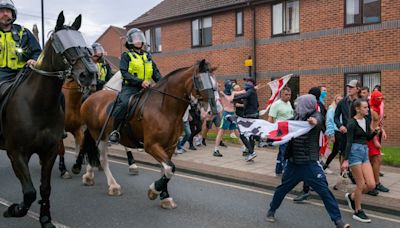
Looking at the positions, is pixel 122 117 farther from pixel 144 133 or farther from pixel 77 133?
pixel 77 133

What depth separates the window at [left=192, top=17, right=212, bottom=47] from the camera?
20.5 meters

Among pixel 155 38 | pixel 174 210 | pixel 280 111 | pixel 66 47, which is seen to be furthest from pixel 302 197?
pixel 155 38

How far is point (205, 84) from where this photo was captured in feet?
18.7

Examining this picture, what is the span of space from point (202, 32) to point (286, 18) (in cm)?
505

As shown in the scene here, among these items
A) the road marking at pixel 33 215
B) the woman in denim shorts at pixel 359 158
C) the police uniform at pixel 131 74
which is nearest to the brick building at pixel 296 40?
the woman in denim shorts at pixel 359 158

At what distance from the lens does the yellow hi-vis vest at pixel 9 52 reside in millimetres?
5383

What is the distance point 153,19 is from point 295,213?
1862 cm

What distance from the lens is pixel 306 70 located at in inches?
655

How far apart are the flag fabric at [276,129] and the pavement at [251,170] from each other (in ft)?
6.91

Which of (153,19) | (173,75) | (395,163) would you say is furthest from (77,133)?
(153,19)

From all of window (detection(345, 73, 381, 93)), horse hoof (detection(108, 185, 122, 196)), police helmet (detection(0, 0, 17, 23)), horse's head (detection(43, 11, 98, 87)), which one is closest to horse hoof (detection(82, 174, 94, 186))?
horse hoof (detection(108, 185, 122, 196))

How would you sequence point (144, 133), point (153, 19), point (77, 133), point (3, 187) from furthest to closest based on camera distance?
1. point (153, 19)
2. point (77, 133)
3. point (3, 187)
4. point (144, 133)

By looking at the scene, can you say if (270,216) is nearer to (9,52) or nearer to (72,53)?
(72,53)

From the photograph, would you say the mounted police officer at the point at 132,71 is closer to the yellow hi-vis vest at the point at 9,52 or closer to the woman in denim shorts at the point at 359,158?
the yellow hi-vis vest at the point at 9,52
